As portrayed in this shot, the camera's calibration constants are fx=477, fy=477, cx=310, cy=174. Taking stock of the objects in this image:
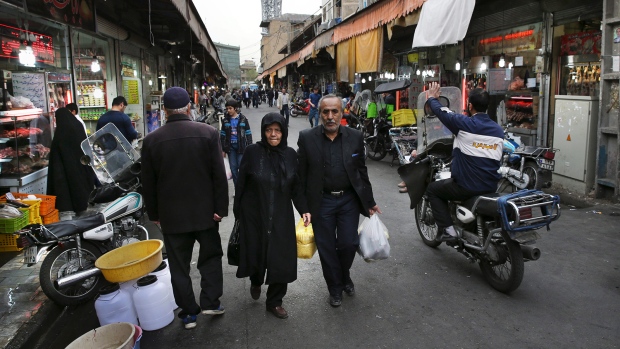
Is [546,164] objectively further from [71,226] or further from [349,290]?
[71,226]

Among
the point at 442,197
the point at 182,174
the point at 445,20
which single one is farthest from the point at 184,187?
the point at 445,20

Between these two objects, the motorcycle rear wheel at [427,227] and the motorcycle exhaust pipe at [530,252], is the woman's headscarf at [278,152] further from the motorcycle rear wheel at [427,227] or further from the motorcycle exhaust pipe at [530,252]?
the motorcycle rear wheel at [427,227]

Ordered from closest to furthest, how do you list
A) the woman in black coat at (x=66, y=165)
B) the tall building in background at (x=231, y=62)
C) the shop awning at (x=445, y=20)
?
the woman in black coat at (x=66, y=165) < the shop awning at (x=445, y=20) < the tall building in background at (x=231, y=62)

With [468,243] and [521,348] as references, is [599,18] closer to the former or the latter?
[468,243]

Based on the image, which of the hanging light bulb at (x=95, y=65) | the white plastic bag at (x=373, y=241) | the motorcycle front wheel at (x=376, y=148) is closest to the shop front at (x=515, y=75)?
the motorcycle front wheel at (x=376, y=148)

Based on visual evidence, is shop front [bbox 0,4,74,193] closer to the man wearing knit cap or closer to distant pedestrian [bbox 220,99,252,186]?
distant pedestrian [bbox 220,99,252,186]

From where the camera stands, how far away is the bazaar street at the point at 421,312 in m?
3.66

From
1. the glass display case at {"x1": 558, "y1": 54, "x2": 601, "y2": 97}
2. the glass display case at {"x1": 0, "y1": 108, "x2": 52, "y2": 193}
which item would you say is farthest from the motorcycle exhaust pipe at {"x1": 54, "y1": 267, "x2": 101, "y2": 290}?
the glass display case at {"x1": 558, "y1": 54, "x2": 601, "y2": 97}

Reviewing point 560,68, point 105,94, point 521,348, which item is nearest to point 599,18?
point 560,68

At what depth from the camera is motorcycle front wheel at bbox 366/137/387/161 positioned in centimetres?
1261

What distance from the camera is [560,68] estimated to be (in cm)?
941

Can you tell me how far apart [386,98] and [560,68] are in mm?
5099

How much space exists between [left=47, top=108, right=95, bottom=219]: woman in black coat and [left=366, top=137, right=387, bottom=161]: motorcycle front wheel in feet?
25.2

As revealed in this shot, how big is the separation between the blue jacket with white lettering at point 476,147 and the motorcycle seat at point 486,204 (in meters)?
0.10
